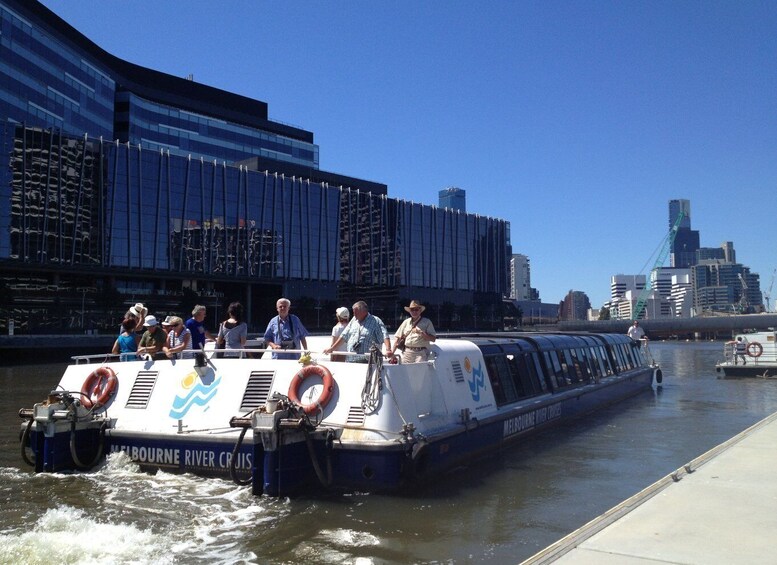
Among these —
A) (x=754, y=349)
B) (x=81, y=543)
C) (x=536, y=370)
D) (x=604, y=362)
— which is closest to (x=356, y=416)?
(x=81, y=543)

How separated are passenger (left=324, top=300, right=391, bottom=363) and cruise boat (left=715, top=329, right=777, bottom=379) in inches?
1013

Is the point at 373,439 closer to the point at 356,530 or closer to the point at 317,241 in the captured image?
the point at 356,530

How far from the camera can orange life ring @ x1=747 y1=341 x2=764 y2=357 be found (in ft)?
103

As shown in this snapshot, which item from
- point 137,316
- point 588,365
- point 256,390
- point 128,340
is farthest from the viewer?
point 588,365

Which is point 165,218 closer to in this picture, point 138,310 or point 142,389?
point 138,310

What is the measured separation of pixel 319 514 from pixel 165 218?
63.8 metres

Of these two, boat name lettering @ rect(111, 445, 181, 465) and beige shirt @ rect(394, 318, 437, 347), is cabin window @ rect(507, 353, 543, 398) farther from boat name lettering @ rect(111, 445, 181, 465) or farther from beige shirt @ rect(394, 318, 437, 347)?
boat name lettering @ rect(111, 445, 181, 465)

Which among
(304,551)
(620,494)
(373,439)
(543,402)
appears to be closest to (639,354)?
(543,402)

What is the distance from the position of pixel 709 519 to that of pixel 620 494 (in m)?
2.75

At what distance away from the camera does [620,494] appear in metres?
9.62

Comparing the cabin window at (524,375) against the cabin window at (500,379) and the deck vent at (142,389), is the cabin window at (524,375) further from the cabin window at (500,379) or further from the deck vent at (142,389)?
the deck vent at (142,389)

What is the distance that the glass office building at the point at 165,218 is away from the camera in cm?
6053

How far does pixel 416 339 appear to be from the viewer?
10.7 m

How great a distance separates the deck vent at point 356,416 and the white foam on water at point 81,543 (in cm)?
294
